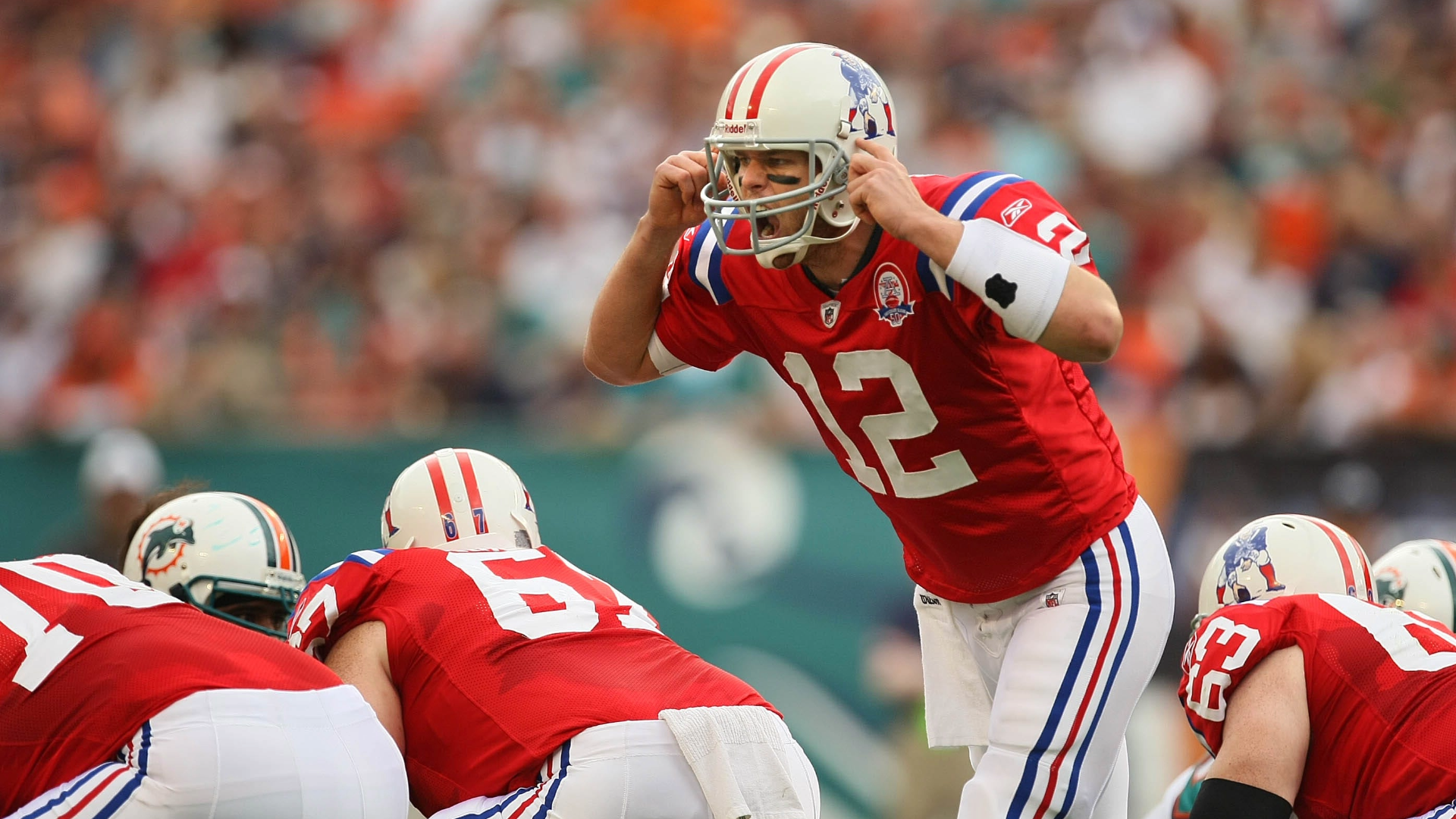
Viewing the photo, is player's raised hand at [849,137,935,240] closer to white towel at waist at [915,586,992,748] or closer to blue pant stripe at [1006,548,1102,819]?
blue pant stripe at [1006,548,1102,819]

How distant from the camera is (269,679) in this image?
11.5 ft

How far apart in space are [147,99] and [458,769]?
945 centimetres

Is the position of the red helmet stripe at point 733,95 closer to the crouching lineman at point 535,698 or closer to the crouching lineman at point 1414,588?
the crouching lineman at point 535,698

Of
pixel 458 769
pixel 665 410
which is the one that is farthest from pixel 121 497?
pixel 458 769

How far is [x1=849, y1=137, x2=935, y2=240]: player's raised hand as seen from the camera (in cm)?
352

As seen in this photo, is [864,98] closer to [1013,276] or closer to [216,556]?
[1013,276]

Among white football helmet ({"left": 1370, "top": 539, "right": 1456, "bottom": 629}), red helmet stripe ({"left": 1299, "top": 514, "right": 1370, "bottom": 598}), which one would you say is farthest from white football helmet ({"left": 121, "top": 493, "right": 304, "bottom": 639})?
white football helmet ({"left": 1370, "top": 539, "right": 1456, "bottom": 629})

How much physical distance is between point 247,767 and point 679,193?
5.30ft

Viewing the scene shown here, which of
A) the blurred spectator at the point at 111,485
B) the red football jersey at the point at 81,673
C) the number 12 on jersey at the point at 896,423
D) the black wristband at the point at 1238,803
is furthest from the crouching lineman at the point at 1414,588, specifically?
the blurred spectator at the point at 111,485

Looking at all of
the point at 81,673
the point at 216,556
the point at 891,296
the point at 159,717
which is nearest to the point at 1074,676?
the point at 891,296

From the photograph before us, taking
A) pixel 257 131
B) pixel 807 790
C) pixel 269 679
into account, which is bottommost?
pixel 807 790

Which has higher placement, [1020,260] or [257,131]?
[257,131]

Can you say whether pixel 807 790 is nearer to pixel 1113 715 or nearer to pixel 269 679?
pixel 1113 715

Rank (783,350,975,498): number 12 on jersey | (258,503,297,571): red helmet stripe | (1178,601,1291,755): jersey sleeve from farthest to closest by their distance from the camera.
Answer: (258,503,297,571): red helmet stripe, (783,350,975,498): number 12 on jersey, (1178,601,1291,755): jersey sleeve
